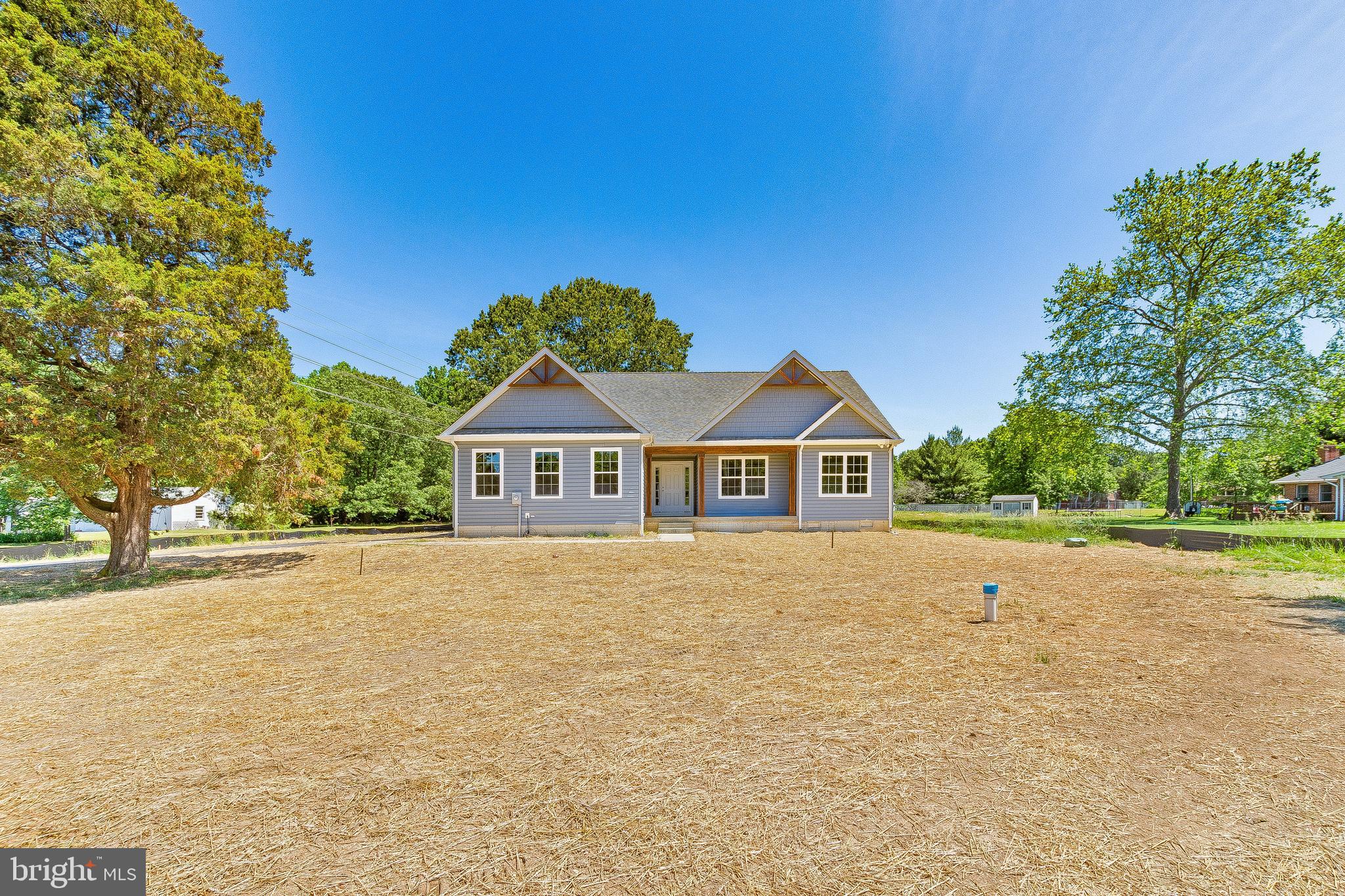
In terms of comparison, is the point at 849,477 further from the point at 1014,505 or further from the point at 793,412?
the point at 1014,505

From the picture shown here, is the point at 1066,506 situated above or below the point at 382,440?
below

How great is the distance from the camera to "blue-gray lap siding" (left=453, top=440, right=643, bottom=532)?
18.3 metres

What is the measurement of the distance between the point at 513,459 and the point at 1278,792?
18009mm

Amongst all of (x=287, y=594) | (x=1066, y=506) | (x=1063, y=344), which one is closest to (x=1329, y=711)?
(x=287, y=594)

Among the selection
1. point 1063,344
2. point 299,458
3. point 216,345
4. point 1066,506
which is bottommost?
point 1066,506

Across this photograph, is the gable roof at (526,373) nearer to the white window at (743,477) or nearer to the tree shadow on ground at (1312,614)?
the white window at (743,477)

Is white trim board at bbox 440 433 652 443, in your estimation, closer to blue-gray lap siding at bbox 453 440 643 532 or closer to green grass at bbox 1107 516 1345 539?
blue-gray lap siding at bbox 453 440 643 532

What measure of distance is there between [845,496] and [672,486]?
23.2ft

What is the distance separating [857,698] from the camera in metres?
4.50

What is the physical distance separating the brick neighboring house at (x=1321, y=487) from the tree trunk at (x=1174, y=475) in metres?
14.3

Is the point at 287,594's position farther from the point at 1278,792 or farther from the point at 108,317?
the point at 1278,792

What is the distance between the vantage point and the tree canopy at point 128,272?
28.8ft

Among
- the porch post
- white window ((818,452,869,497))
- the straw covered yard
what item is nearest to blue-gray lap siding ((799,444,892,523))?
white window ((818,452,869,497))

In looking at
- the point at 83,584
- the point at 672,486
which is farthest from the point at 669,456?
the point at 83,584
